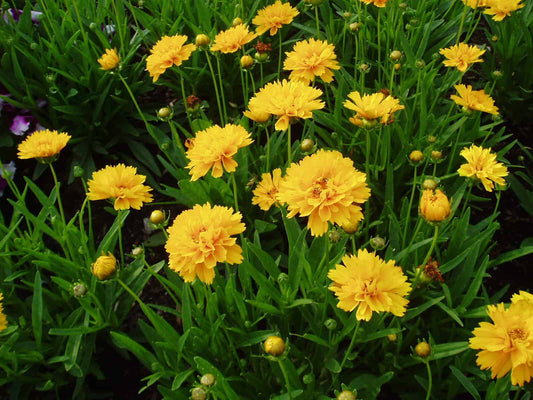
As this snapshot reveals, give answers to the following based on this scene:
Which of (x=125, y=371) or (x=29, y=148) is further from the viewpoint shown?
(x=125, y=371)

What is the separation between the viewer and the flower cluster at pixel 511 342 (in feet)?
2.64

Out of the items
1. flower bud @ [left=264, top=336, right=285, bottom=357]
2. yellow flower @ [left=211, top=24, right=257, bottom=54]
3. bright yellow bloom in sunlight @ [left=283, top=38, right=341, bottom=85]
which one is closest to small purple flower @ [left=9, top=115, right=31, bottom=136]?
yellow flower @ [left=211, top=24, right=257, bottom=54]

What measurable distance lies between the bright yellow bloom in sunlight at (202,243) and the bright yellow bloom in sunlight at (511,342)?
50cm

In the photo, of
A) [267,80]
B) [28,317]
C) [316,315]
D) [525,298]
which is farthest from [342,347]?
[267,80]

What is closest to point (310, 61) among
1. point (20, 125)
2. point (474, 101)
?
point (474, 101)

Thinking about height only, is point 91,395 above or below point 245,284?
below

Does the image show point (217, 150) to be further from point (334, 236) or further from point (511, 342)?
point (511, 342)

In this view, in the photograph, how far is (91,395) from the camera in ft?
4.65

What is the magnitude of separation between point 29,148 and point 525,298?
126 centimetres

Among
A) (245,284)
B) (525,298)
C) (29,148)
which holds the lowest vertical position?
(245,284)

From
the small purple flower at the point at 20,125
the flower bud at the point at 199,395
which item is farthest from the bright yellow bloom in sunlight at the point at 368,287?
the small purple flower at the point at 20,125

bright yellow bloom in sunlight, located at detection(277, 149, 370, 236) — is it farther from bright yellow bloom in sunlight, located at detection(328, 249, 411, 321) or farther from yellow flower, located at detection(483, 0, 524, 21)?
yellow flower, located at detection(483, 0, 524, 21)

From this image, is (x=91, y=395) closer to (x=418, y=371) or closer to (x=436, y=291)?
(x=418, y=371)

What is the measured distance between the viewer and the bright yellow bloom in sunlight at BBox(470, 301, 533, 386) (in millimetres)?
804
